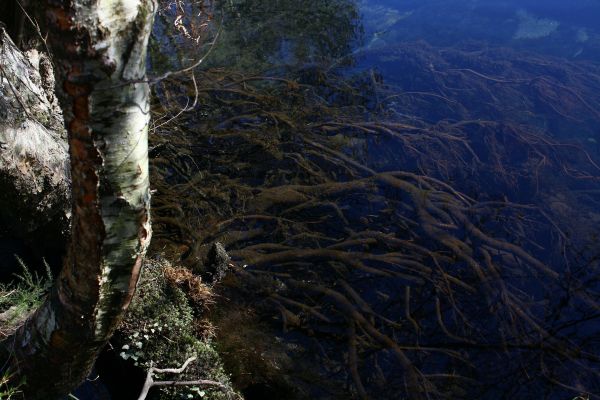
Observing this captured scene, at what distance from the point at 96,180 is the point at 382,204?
3.06 metres

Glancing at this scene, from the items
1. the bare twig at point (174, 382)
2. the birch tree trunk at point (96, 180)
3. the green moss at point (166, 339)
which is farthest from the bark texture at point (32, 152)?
the bare twig at point (174, 382)

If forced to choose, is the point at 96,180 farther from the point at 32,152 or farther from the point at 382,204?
the point at 382,204

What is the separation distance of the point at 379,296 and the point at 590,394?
1.35 m

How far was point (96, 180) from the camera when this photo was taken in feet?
5.12

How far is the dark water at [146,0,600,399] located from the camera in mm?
3123

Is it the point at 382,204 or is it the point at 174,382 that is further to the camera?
the point at 382,204

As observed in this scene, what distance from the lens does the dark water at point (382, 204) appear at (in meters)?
3.12

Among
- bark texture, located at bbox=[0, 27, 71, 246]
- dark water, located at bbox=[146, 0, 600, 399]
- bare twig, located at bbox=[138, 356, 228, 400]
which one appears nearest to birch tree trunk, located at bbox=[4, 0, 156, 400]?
bare twig, located at bbox=[138, 356, 228, 400]

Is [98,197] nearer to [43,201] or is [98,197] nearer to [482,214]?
[43,201]

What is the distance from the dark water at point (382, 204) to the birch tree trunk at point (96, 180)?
43 centimetres

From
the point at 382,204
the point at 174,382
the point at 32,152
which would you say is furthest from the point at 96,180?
the point at 382,204

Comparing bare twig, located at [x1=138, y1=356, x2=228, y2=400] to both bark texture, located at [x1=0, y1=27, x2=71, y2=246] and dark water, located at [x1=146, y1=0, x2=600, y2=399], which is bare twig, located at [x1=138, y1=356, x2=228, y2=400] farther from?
bark texture, located at [x1=0, y1=27, x2=71, y2=246]

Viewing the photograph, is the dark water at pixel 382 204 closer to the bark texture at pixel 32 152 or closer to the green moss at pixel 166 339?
the green moss at pixel 166 339

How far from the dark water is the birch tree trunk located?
0.43 m
